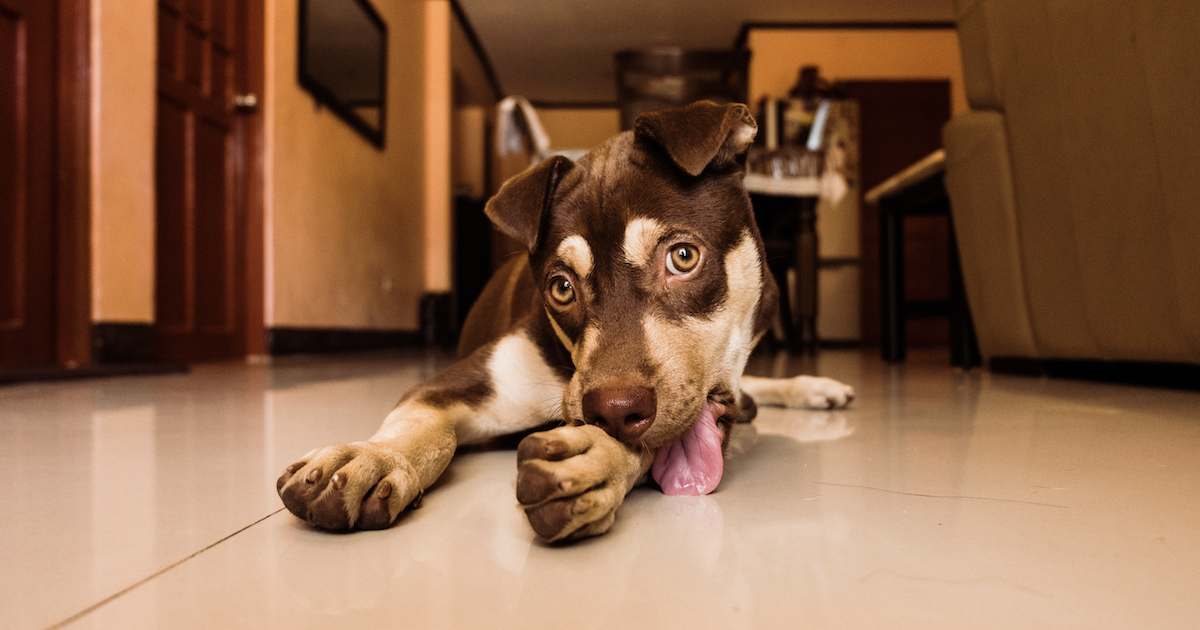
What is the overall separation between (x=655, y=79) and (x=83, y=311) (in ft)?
13.3

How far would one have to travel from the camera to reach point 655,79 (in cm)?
529

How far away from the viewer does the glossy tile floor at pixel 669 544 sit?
2.44 ft

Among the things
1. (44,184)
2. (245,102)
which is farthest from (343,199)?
(44,184)

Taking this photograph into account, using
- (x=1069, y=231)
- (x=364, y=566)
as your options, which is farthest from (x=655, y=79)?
(x=364, y=566)

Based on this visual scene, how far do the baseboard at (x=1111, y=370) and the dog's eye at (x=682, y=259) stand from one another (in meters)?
2.39

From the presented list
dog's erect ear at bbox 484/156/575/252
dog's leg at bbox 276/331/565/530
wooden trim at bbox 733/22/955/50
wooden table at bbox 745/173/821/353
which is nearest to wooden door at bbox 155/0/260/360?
wooden table at bbox 745/173/821/353

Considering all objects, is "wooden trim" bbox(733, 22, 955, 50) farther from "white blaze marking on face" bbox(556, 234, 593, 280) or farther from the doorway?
"white blaze marking on face" bbox(556, 234, 593, 280)

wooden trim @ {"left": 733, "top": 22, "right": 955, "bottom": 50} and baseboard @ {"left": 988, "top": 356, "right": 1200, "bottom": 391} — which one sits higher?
wooden trim @ {"left": 733, "top": 22, "right": 955, "bottom": 50}

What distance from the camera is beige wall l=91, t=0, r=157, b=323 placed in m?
4.31

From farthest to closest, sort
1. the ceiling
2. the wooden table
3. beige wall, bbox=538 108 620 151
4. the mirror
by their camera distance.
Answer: beige wall, bbox=538 108 620 151 < the ceiling < the mirror < the wooden table

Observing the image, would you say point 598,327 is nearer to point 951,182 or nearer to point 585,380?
point 585,380

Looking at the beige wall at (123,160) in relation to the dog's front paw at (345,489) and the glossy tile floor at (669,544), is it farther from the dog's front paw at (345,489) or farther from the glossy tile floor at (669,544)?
the dog's front paw at (345,489)

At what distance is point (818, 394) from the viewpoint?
250cm

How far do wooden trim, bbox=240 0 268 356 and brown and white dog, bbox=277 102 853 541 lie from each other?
15.8 feet
